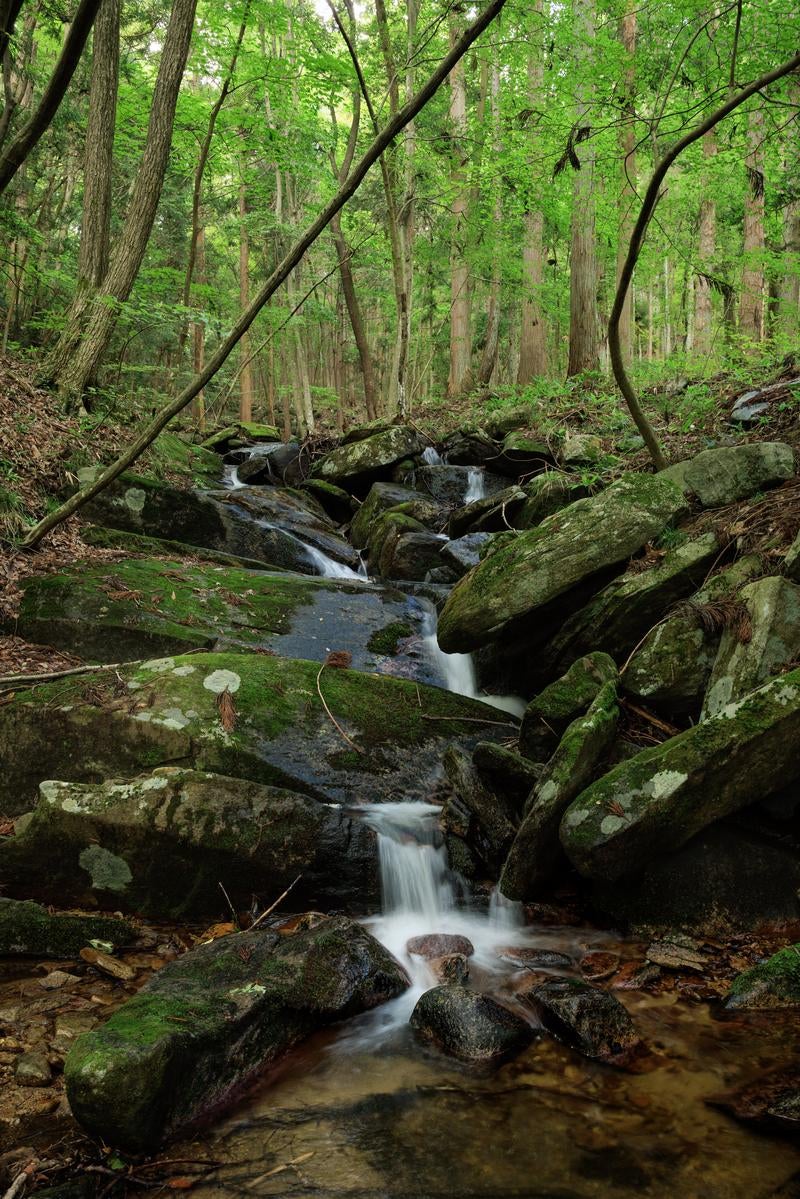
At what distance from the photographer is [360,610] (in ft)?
26.4

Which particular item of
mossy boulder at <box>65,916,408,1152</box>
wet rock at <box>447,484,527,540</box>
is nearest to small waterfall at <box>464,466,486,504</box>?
wet rock at <box>447,484,527,540</box>

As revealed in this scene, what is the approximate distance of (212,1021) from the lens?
2.98 metres

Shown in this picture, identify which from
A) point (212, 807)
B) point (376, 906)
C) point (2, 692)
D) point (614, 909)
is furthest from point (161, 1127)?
point (2, 692)

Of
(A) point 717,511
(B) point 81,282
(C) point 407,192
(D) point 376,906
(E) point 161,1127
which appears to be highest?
(C) point 407,192

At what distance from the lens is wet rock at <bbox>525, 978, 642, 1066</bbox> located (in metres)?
3.36

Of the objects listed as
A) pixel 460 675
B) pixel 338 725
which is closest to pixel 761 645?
pixel 338 725

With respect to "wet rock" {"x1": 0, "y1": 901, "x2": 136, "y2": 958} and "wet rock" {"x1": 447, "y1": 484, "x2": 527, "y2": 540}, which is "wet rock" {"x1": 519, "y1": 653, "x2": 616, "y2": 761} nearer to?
"wet rock" {"x1": 0, "y1": 901, "x2": 136, "y2": 958}

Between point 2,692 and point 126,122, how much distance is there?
1359 cm

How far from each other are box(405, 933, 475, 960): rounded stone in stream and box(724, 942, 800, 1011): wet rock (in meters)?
1.50

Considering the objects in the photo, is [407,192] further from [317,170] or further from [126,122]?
[126,122]

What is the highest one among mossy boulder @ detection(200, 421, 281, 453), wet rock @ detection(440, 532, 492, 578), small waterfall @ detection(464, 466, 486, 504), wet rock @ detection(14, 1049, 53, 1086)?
mossy boulder @ detection(200, 421, 281, 453)

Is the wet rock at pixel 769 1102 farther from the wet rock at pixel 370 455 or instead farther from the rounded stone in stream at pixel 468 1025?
the wet rock at pixel 370 455

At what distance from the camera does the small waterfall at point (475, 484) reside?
41.5 feet

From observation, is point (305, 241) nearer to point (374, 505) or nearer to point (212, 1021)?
point (212, 1021)
